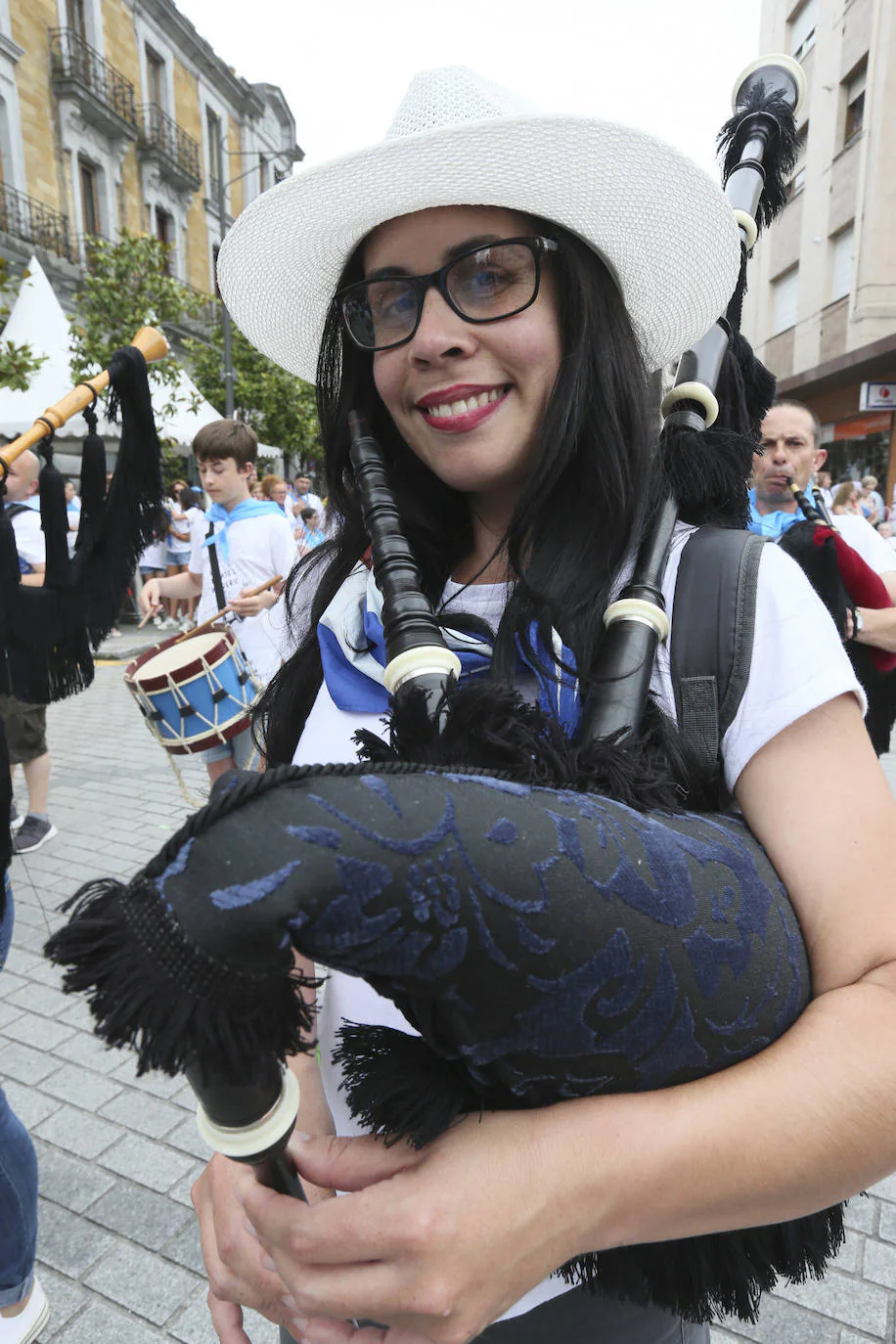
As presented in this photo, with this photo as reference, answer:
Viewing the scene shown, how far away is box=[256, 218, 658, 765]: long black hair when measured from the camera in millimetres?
1043

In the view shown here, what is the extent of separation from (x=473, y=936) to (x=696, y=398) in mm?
947

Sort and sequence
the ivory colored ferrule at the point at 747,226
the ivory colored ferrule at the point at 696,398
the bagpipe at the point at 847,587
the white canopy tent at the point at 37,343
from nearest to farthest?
the ivory colored ferrule at the point at 696,398 → the ivory colored ferrule at the point at 747,226 → the bagpipe at the point at 847,587 → the white canopy tent at the point at 37,343

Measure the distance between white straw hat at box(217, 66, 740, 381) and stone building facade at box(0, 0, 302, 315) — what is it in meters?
17.3

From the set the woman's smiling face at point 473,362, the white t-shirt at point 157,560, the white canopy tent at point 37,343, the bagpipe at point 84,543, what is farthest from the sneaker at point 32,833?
the white t-shirt at point 157,560

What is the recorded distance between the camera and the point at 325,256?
4.48ft

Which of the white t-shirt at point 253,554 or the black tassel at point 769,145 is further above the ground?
the black tassel at point 769,145

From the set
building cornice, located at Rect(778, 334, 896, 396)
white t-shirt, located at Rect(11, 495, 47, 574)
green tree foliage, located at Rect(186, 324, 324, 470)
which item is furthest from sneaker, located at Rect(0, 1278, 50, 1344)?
green tree foliage, located at Rect(186, 324, 324, 470)

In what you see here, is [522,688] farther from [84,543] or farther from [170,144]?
[170,144]

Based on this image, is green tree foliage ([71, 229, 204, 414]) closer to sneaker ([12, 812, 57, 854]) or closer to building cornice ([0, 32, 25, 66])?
sneaker ([12, 812, 57, 854])

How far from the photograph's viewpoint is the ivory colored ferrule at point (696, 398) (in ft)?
3.95

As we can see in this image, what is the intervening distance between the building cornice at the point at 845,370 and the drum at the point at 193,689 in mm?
15417

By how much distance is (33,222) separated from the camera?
19.5 m

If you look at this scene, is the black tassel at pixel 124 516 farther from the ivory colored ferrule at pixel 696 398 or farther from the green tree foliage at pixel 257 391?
the green tree foliage at pixel 257 391

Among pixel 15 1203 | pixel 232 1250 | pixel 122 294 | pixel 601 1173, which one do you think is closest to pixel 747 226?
pixel 601 1173
